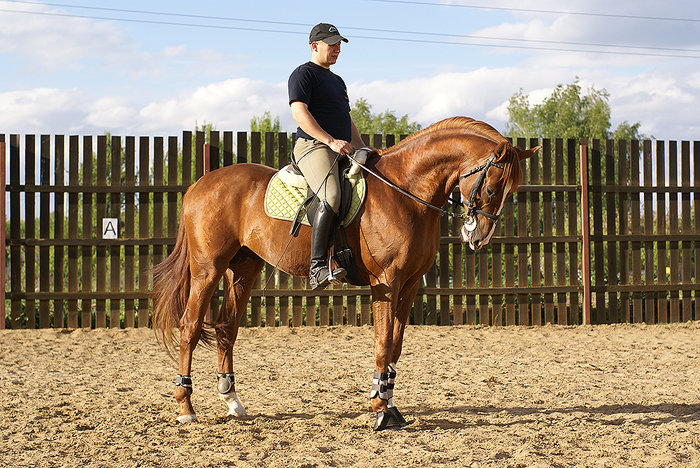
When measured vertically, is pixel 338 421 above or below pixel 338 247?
below

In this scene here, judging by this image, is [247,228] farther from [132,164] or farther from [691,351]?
[691,351]

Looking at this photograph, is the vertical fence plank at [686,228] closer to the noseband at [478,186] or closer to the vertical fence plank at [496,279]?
the vertical fence plank at [496,279]

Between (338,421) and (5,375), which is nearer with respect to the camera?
(338,421)

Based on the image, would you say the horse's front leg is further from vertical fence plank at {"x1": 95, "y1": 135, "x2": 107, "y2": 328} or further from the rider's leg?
vertical fence plank at {"x1": 95, "y1": 135, "x2": 107, "y2": 328}

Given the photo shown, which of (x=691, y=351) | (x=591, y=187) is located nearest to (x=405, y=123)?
(x=591, y=187)

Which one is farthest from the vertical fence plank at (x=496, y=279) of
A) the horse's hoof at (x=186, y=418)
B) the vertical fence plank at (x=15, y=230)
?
the vertical fence plank at (x=15, y=230)

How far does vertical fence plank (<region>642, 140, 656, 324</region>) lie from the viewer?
1095 cm

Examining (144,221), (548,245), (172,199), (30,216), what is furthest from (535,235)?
(30,216)

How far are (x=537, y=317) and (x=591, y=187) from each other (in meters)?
2.13

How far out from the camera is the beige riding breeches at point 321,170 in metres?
5.09

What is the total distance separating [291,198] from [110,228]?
17.9 ft

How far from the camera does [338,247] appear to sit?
519 cm

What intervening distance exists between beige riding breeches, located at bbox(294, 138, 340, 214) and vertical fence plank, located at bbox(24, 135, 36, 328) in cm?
619

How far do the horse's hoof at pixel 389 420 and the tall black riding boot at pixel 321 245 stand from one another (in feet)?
3.35
